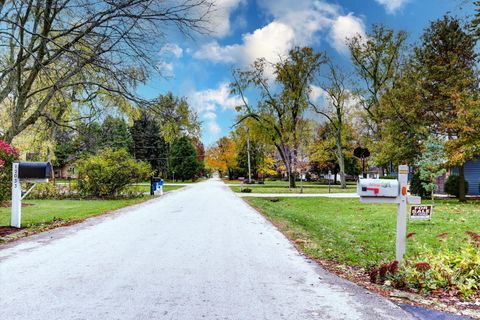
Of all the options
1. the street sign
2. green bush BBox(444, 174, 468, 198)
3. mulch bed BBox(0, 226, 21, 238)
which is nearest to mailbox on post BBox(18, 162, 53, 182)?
mulch bed BBox(0, 226, 21, 238)

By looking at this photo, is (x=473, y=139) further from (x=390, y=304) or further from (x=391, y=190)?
(x=390, y=304)

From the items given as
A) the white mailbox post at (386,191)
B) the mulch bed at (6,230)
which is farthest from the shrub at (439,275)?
the mulch bed at (6,230)

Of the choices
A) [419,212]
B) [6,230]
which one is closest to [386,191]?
[419,212]

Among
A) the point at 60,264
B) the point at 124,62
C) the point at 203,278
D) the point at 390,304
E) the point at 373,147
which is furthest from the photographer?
the point at 373,147

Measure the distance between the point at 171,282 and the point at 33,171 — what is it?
243 inches

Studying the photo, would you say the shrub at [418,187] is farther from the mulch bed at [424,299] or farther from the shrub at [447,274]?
the mulch bed at [424,299]

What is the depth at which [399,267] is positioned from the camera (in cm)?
484

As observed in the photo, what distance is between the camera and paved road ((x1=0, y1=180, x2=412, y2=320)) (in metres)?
3.62

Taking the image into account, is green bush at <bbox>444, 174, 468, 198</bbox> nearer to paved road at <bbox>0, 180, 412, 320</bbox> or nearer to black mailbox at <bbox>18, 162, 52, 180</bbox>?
paved road at <bbox>0, 180, 412, 320</bbox>

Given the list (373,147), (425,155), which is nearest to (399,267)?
(425,155)

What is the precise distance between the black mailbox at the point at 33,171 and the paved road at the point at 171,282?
1.70 m

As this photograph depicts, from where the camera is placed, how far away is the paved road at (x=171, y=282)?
3.62 metres

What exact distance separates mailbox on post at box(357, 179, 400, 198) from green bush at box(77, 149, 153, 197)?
60.5 ft

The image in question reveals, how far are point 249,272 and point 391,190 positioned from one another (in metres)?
2.16
